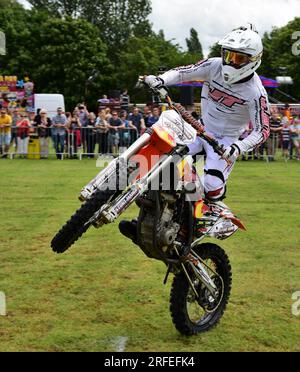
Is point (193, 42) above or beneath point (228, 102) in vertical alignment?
above

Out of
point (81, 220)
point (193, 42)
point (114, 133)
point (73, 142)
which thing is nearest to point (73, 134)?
point (73, 142)

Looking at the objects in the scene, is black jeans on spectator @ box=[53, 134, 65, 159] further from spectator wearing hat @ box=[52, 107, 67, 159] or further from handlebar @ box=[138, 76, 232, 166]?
handlebar @ box=[138, 76, 232, 166]

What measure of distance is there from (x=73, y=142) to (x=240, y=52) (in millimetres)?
16527

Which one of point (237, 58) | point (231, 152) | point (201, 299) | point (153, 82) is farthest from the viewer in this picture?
point (237, 58)

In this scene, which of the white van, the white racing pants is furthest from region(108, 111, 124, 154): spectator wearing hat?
the white racing pants

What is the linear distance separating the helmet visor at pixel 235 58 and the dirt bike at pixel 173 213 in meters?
0.93

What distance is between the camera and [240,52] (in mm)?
5195

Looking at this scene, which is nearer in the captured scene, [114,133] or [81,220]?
[81,220]

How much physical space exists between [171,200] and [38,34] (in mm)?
58769

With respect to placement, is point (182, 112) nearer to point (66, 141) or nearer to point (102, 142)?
point (102, 142)

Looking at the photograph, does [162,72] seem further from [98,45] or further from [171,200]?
[98,45]

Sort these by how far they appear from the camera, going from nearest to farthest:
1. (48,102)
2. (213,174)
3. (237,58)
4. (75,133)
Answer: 1. (237,58)
2. (213,174)
3. (75,133)
4. (48,102)

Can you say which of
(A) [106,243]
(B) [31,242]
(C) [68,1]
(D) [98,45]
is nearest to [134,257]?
(A) [106,243]
